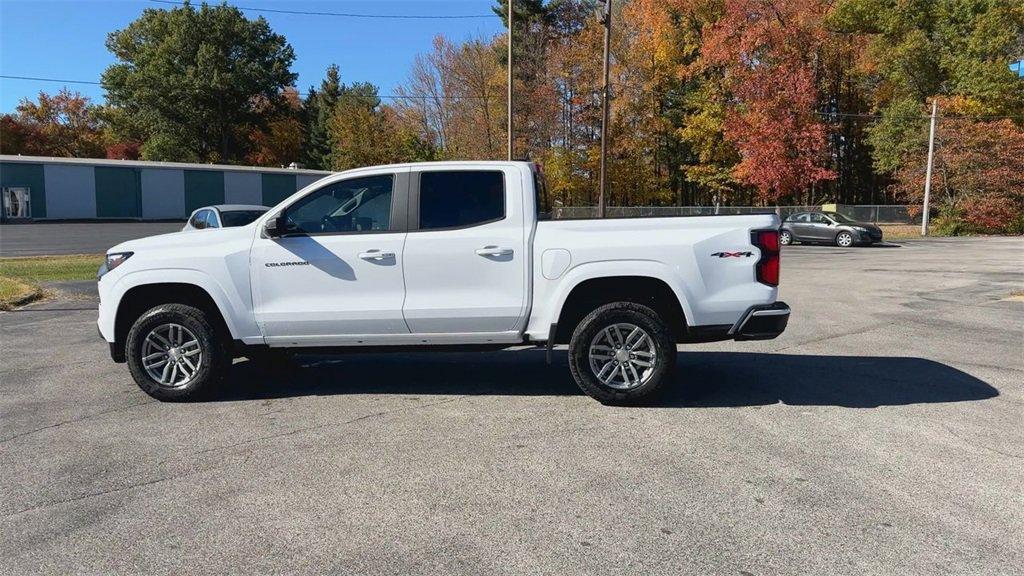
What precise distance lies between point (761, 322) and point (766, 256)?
530mm

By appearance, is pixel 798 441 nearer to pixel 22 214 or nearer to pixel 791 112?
pixel 791 112

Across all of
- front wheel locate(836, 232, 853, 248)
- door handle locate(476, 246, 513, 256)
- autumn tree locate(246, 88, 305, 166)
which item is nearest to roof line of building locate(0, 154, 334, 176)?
autumn tree locate(246, 88, 305, 166)

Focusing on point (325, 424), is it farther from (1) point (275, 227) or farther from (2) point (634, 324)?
(2) point (634, 324)

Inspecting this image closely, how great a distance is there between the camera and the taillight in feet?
19.0

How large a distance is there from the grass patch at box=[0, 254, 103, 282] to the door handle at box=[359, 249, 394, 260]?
12.7 m

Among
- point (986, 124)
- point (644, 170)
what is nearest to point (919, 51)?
point (986, 124)

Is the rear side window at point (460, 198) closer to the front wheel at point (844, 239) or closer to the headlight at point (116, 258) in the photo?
the headlight at point (116, 258)

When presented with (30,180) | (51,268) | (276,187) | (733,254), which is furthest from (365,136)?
(733,254)

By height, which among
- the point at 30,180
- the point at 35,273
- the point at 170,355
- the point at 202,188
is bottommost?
the point at 35,273

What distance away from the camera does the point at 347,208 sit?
6125 millimetres

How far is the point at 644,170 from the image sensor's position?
4847cm

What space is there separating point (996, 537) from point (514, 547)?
95.1 inches

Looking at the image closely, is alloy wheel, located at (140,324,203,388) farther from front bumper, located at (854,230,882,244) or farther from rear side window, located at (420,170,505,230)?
front bumper, located at (854,230,882,244)

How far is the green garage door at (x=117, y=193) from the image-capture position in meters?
45.0
